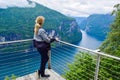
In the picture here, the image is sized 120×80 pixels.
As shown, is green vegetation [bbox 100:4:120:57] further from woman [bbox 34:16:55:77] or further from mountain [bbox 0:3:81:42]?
mountain [bbox 0:3:81:42]

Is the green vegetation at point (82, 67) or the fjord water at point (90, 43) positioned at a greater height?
the green vegetation at point (82, 67)

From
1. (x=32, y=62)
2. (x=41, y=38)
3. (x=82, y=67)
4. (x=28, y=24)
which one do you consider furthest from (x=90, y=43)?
(x=41, y=38)

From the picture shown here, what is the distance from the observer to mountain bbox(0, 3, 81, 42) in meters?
90.1

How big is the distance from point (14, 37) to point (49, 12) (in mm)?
49114

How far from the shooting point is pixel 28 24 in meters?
102

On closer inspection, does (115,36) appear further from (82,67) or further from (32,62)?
(82,67)

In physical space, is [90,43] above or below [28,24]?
below

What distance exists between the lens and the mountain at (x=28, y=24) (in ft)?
296

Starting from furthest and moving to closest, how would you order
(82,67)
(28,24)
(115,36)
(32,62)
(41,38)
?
1. (28,24)
2. (32,62)
3. (115,36)
4. (82,67)
5. (41,38)

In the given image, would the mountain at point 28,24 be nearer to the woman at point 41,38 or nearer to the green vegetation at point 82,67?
the green vegetation at point 82,67

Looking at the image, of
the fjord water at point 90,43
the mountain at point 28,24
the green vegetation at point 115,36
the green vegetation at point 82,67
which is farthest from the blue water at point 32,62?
the mountain at point 28,24

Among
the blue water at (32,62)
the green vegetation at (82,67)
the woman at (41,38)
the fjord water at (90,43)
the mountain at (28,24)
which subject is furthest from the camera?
the mountain at (28,24)

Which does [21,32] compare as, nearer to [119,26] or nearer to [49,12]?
[49,12]

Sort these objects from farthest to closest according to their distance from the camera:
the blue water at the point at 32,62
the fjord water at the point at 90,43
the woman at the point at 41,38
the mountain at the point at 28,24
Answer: the mountain at the point at 28,24, the fjord water at the point at 90,43, the blue water at the point at 32,62, the woman at the point at 41,38
